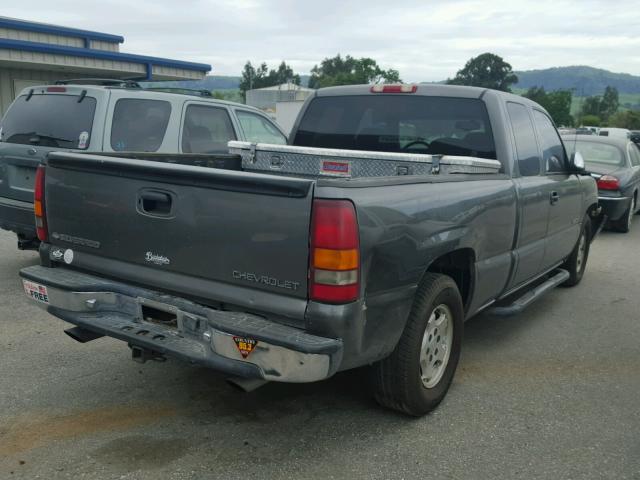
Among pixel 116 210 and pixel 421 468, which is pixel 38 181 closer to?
pixel 116 210

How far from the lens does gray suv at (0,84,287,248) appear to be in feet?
19.9

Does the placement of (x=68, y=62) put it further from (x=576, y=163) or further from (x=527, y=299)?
(x=527, y=299)

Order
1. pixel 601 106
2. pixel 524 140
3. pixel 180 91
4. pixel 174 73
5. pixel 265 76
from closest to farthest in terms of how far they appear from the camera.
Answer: pixel 524 140, pixel 180 91, pixel 174 73, pixel 601 106, pixel 265 76

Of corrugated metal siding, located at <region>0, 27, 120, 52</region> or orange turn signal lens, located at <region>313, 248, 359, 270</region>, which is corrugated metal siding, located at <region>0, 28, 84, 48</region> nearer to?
corrugated metal siding, located at <region>0, 27, 120, 52</region>

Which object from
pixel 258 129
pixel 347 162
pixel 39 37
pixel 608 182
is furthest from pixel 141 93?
pixel 39 37

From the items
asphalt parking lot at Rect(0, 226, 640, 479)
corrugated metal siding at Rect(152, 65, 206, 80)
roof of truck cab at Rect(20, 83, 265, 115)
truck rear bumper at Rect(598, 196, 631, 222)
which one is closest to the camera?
asphalt parking lot at Rect(0, 226, 640, 479)

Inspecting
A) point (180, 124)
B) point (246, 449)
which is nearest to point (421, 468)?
point (246, 449)

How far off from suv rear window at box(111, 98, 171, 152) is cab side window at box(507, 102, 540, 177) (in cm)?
377

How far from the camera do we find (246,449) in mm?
3191

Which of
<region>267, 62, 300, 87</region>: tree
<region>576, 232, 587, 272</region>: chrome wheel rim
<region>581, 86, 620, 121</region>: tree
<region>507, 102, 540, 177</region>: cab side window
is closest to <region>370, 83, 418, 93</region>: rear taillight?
<region>507, 102, 540, 177</region>: cab side window

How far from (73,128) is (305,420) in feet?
13.4

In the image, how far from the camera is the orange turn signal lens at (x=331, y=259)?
272cm

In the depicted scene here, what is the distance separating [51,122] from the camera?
20.5 feet

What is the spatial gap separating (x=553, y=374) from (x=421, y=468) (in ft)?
5.66
